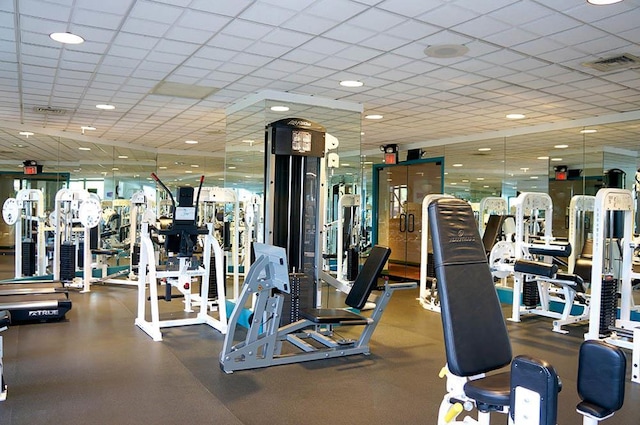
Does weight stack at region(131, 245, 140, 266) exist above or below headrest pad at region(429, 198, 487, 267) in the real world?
below

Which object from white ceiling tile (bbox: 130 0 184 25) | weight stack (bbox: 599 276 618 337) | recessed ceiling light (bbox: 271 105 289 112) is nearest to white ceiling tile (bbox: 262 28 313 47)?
white ceiling tile (bbox: 130 0 184 25)

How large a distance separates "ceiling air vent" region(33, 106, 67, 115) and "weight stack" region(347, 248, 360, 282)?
422 centimetres

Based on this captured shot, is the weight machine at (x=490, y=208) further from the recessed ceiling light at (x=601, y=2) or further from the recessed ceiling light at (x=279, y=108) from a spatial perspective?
the recessed ceiling light at (x=601, y=2)

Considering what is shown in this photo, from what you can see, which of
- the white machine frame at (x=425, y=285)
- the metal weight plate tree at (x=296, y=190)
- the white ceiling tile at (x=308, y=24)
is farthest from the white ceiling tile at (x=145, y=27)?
the white machine frame at (x=425, y=285)

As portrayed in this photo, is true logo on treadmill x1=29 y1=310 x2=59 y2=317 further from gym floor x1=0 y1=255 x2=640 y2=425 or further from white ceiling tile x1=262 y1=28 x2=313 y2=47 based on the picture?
white ceiling tile x1=262 y1=28 x2=313 y2=47

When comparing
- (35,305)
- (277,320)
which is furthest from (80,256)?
(277,320)

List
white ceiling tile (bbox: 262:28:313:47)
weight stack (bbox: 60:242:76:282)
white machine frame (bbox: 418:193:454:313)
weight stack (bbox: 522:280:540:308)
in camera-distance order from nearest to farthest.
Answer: white ceiling tile (bbox: 262:28:313:47) < weight stack (bbox: 522:280:540:308) < white machine frame (bbox: 418:193:454:313) < weight stack (bbox: 60:242:76:282)

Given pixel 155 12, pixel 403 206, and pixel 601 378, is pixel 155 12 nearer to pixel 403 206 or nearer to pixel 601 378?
pixel 601 378

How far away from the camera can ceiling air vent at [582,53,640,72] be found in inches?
157

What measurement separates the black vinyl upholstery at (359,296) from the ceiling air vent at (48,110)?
440 cm

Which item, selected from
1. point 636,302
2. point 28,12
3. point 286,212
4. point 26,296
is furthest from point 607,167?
point 26,296

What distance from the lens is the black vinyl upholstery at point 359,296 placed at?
4082 millimetres

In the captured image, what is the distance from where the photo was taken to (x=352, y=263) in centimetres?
709

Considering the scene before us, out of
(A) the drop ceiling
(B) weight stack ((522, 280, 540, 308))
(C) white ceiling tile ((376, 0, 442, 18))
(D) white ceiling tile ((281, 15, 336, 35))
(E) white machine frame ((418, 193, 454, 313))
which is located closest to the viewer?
(C) white ceiling tile ((376, 0, 442, 18))
